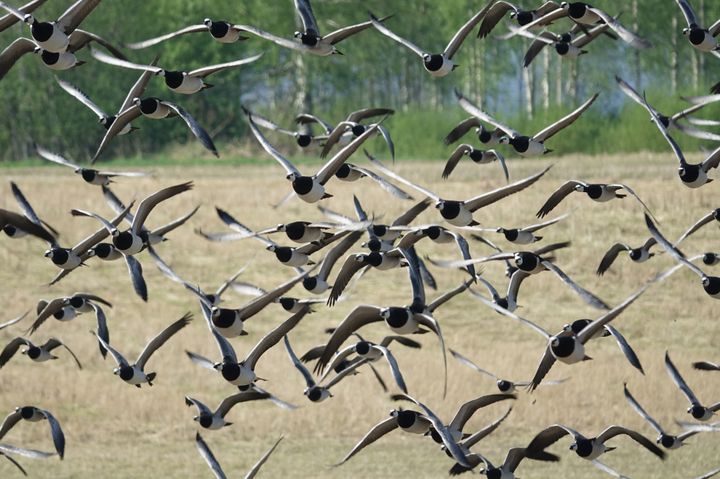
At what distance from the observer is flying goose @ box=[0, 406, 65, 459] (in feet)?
59.5

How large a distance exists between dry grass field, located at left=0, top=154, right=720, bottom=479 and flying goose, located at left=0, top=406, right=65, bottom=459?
34.7 feet

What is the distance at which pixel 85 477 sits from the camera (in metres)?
29.2

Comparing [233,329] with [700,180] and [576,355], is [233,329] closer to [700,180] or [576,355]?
[576,355]

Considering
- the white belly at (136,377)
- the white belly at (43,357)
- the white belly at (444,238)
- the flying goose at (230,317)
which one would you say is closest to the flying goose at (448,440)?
the flying goose at (230,317)

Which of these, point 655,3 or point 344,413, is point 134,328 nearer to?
point 344,413

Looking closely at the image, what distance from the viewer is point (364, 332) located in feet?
141

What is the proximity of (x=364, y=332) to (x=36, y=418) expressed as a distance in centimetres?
2382

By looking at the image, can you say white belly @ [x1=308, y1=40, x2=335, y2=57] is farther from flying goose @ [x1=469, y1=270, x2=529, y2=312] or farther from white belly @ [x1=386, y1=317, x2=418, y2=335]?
white belly @ [x1=386, y1=317, x2=418, y2=335]

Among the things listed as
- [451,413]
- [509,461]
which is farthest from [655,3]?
[509,461]

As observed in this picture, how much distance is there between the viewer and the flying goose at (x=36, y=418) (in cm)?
1812

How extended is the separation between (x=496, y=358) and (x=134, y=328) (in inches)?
491

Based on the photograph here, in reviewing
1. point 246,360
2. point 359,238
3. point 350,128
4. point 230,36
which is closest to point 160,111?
point 230,36

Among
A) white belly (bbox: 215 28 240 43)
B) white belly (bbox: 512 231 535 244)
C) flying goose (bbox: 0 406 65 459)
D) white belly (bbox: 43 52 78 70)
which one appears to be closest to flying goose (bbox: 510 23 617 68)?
white belly (bbox: 512 231 535 244)

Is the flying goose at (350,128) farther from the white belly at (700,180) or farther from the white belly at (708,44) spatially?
the white belly at (708,44)
